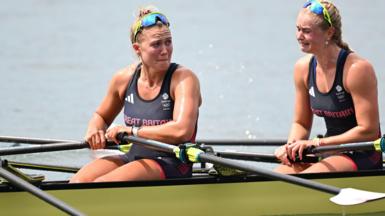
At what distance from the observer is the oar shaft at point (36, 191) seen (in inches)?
210

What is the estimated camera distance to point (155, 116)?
6207mm

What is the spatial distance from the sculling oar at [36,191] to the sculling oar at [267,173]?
0.73m

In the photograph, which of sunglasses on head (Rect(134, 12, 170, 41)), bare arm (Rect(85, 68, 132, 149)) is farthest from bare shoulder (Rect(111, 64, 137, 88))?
sunglasses on head (Rect(134, 12, 170, 41))

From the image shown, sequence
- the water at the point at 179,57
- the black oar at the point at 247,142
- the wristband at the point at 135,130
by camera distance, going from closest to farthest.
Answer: the wristband at the point at 135,130 → the black oar at the point at 247,142 → the water at the point at 179,57

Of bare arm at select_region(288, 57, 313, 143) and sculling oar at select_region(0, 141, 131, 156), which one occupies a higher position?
bare arm at select_region(288, 57, 313, 143)

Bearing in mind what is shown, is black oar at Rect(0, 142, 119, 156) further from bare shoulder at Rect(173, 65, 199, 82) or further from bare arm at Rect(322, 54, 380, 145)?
bare arm at Rect(322, 54, 380, 145)

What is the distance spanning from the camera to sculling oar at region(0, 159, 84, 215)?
17.5ft

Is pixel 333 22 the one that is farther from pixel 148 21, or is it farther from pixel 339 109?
pixel 148 21

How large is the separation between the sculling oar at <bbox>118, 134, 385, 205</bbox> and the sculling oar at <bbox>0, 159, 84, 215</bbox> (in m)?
0.73

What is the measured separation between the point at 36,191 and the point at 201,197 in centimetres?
94

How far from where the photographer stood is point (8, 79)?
12.6 metres

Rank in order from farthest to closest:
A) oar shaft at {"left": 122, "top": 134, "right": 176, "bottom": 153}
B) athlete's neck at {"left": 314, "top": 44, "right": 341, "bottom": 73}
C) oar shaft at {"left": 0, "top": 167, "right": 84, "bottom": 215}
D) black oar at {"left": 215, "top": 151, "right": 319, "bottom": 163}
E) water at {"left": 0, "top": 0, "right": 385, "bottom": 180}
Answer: water at {"left": 0, "top": 0, "right": 385, "bottom": 180}, black oar at {"left": 215, "top": 151, "right": 319, "bottom": 163}, athlete's neck at {"left": 314, "top": 44, "right": 341, "bottom": 73}, oar shaft at {"left": 122, "top": 134, "right": 176, "bottom": 153}, oar shaft at {"left": 0, "top": 167, "right": 84, "bottom": 215}

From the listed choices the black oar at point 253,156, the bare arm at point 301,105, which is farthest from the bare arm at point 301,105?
the black oar at point 253,156

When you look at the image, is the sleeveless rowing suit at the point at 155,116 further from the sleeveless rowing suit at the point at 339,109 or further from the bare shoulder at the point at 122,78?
the sleeveless rowing suit at the point at 339,109
